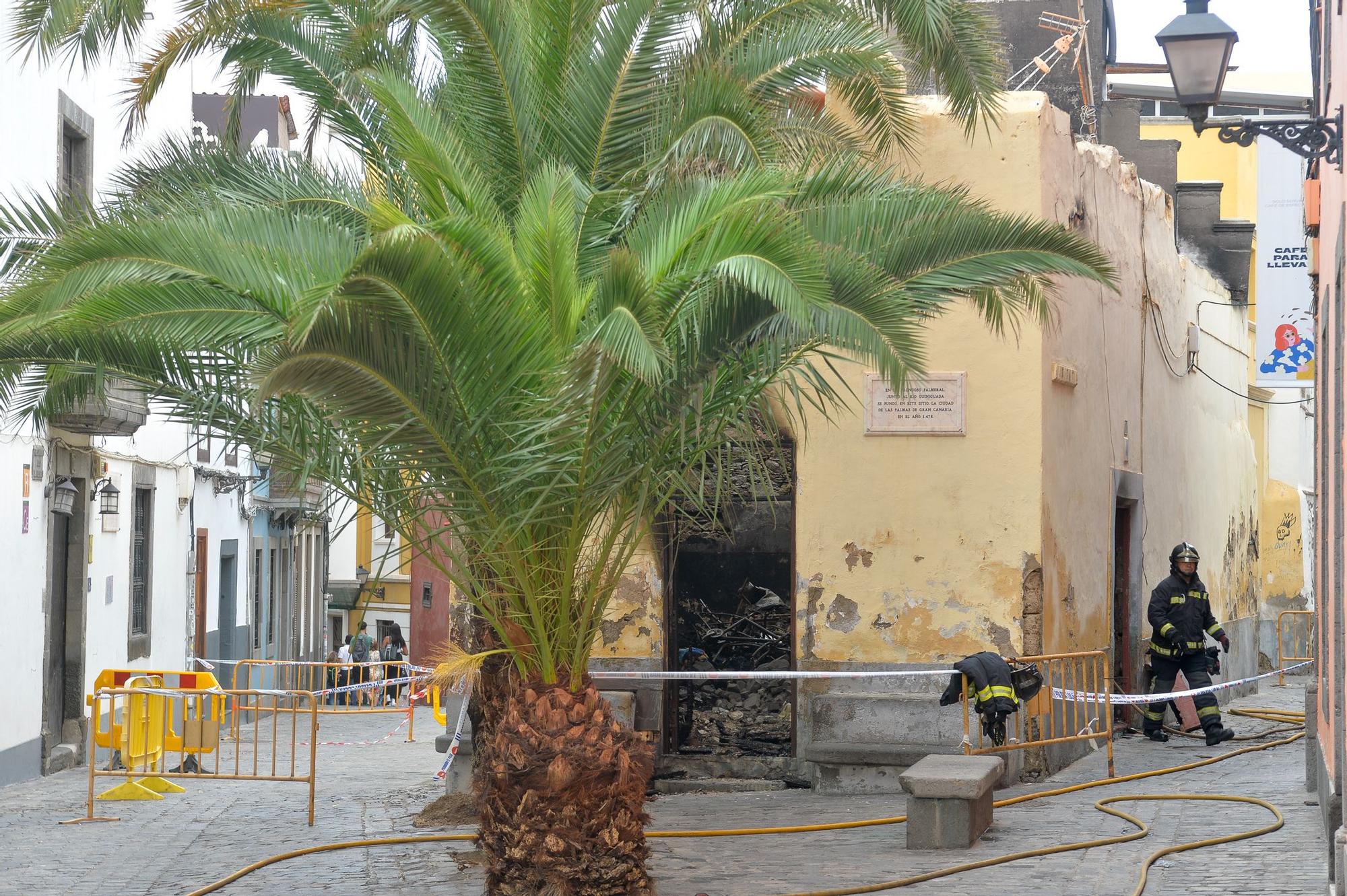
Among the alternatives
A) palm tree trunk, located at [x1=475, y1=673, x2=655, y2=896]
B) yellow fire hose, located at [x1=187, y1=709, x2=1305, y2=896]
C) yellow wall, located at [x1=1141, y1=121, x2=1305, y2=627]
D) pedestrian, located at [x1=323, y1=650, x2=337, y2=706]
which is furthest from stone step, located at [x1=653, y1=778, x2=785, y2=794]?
pedestrian, located at [x1=323, y1=650, x2=337, y2=706]

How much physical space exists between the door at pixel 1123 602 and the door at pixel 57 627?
420 inches

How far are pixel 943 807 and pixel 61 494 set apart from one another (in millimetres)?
10570

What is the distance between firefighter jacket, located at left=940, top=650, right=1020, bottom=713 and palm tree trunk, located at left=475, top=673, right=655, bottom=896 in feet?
10.1

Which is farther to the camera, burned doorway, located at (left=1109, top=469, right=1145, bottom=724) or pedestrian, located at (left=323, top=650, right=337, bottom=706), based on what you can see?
pedestrian, located at (left=323, top=650, right=337, bottom=706)

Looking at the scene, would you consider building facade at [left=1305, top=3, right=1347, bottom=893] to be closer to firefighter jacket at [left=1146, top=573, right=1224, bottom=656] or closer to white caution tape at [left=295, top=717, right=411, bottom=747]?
firefighter jacket at [left=1146, top=573, right=1224, bottom=656]

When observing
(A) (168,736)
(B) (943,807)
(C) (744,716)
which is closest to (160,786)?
(A) (168,736)

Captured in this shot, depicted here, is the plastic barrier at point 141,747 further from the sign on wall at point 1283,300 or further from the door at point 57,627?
the sign on wall at point 1283,300

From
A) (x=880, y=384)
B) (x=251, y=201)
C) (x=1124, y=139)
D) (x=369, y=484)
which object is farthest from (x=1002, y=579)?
(x=1124, y=139)

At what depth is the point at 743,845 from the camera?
9.68 metres

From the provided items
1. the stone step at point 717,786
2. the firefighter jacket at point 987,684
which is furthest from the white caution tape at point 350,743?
the firefighter jacket at point 987,684

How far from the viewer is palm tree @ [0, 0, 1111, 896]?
708cm

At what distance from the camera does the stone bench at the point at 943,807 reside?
9086 millimetres

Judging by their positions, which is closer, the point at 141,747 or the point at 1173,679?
the point at 141,747

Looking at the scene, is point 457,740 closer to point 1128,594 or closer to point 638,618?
point 638,618
